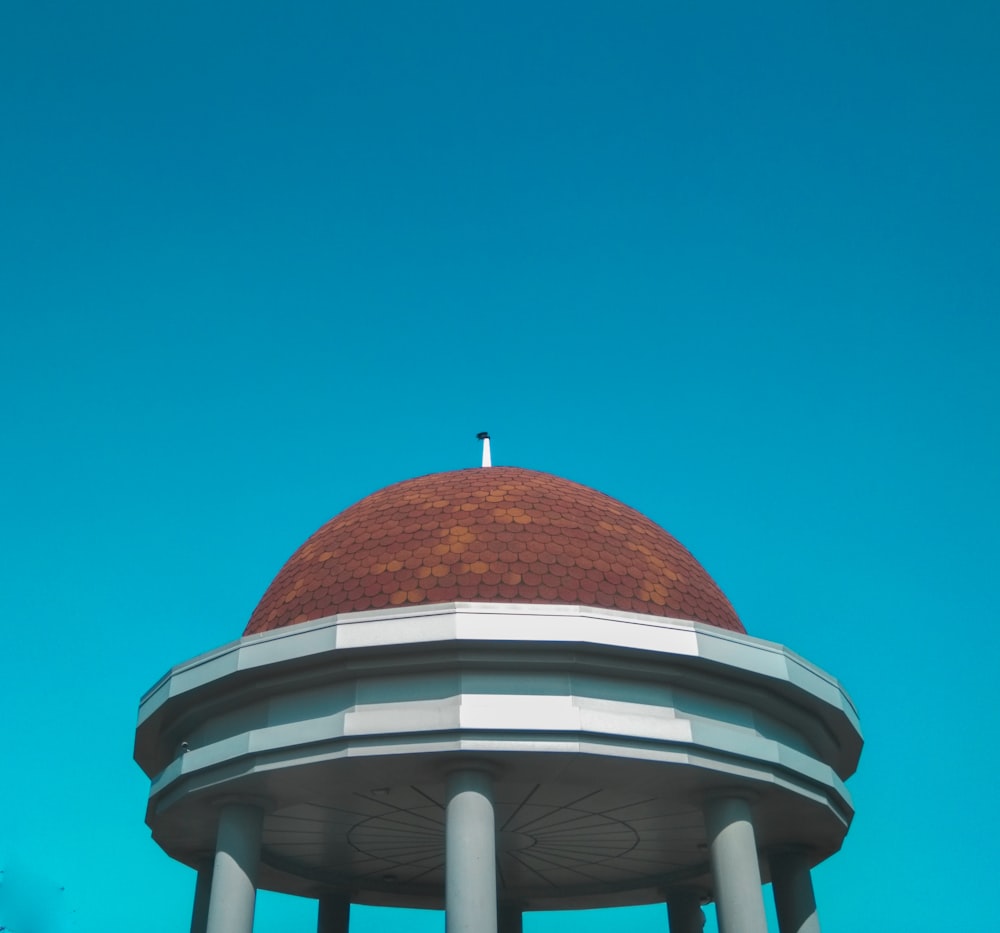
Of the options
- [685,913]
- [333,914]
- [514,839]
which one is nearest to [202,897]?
[333,914]

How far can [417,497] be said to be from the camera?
20.3 meters

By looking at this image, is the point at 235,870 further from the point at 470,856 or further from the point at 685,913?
the point at 685,913

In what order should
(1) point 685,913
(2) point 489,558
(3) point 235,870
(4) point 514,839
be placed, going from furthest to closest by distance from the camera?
1. (1) point 685,913
2. (4) point 514,839
3. (2) point 489,558
4. (3) point 235,870

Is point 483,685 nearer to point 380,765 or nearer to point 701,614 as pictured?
point 380,765

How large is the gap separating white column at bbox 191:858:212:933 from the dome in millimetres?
4365

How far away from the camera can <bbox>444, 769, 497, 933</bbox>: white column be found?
1403 cm

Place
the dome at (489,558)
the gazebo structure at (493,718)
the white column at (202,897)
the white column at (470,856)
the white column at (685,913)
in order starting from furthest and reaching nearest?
the white column at (685,913) → the white column at (202,897) → the dome at (489,558) → the gazebo structure at (493,718) → the white column at (470,856)

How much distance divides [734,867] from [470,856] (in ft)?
13.2

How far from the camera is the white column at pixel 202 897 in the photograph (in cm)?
1873

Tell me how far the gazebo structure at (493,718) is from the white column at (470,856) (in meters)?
0.03

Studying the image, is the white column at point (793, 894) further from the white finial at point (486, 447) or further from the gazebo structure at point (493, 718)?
the white finial at point (486, 447)

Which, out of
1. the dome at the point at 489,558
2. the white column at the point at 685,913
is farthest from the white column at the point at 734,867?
the white column at the point at 685,913

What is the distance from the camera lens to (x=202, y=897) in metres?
19.3

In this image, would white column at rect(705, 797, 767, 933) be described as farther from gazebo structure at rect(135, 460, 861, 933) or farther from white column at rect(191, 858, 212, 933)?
white column at rect(191, 858, 212, 933)
